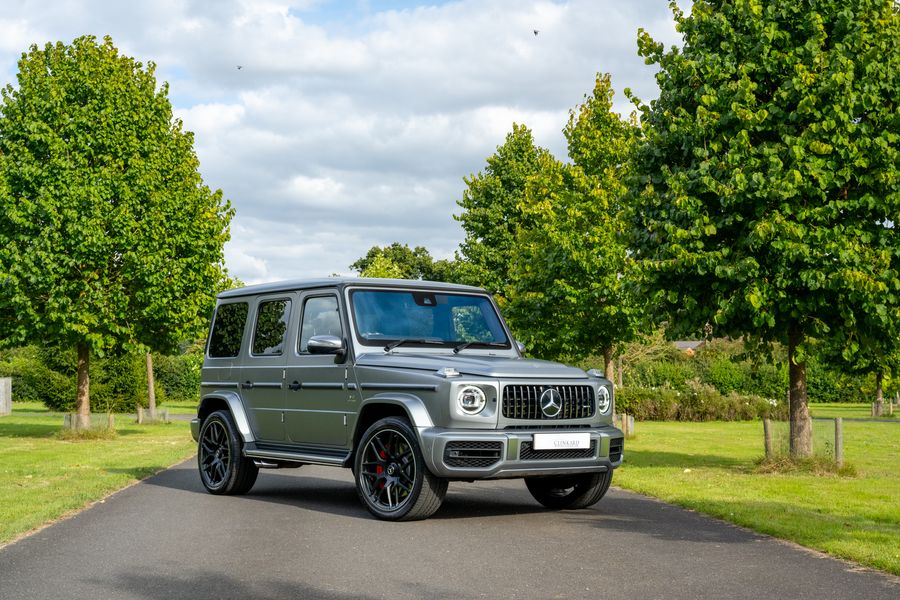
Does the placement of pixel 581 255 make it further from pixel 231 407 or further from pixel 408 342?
pixel 408 342

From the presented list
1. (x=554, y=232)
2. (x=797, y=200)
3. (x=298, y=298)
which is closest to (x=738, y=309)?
(x=797, y=200)

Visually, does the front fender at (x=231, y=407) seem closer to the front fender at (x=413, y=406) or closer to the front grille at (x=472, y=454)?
the front fender at (x=413, y=406)

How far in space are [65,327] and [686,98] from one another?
46.7 ft

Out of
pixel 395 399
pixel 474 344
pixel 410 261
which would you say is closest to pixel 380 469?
pixel 395 399

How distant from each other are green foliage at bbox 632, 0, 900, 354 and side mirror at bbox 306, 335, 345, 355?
5.64m

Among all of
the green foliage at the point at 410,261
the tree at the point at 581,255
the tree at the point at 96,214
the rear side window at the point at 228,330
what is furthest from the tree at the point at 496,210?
the green foliage at the point at 410,261

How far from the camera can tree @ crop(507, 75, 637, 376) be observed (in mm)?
24623

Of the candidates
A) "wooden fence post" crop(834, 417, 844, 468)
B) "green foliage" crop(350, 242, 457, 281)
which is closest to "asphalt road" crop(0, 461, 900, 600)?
"wooden fence post" crop(834, 417, 844, 468)

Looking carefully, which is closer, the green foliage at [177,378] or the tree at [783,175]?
the tree at [783,175]

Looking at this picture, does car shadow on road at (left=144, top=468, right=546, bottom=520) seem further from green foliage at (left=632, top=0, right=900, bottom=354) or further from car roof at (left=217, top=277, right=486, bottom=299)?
green foliage at (left=632, top=0, right=900, bottom=354)

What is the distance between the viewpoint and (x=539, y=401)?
967 cm

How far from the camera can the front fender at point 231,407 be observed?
467 inches

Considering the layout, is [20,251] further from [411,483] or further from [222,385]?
[411,483]

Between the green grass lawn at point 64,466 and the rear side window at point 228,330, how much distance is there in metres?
2.09
